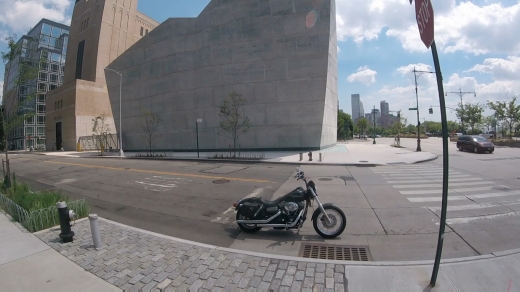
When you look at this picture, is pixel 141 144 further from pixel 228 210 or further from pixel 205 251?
pixel 205 251

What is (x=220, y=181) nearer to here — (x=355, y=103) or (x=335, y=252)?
(x=335, y=252)

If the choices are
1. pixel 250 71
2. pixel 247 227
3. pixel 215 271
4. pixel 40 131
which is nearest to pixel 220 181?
pixel 247 227

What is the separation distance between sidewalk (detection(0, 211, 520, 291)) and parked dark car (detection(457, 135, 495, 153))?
26.2 m

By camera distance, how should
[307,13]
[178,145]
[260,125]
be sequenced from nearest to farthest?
[307,13], [260,125], [178,145]

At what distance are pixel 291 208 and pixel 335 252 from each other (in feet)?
3.72

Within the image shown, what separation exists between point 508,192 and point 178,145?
32.3 meters

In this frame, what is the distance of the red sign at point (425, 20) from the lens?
2820 mm

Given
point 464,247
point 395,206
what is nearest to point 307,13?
point 395,206

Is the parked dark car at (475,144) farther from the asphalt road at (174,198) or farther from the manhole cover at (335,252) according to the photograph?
the manhole cover at (335,252)

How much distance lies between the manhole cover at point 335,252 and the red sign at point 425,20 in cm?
340

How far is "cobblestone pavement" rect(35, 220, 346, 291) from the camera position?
3.32 m

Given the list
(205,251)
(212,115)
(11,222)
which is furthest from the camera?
(212,115)

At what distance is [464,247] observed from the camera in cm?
448

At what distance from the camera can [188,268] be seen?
3.78 m
